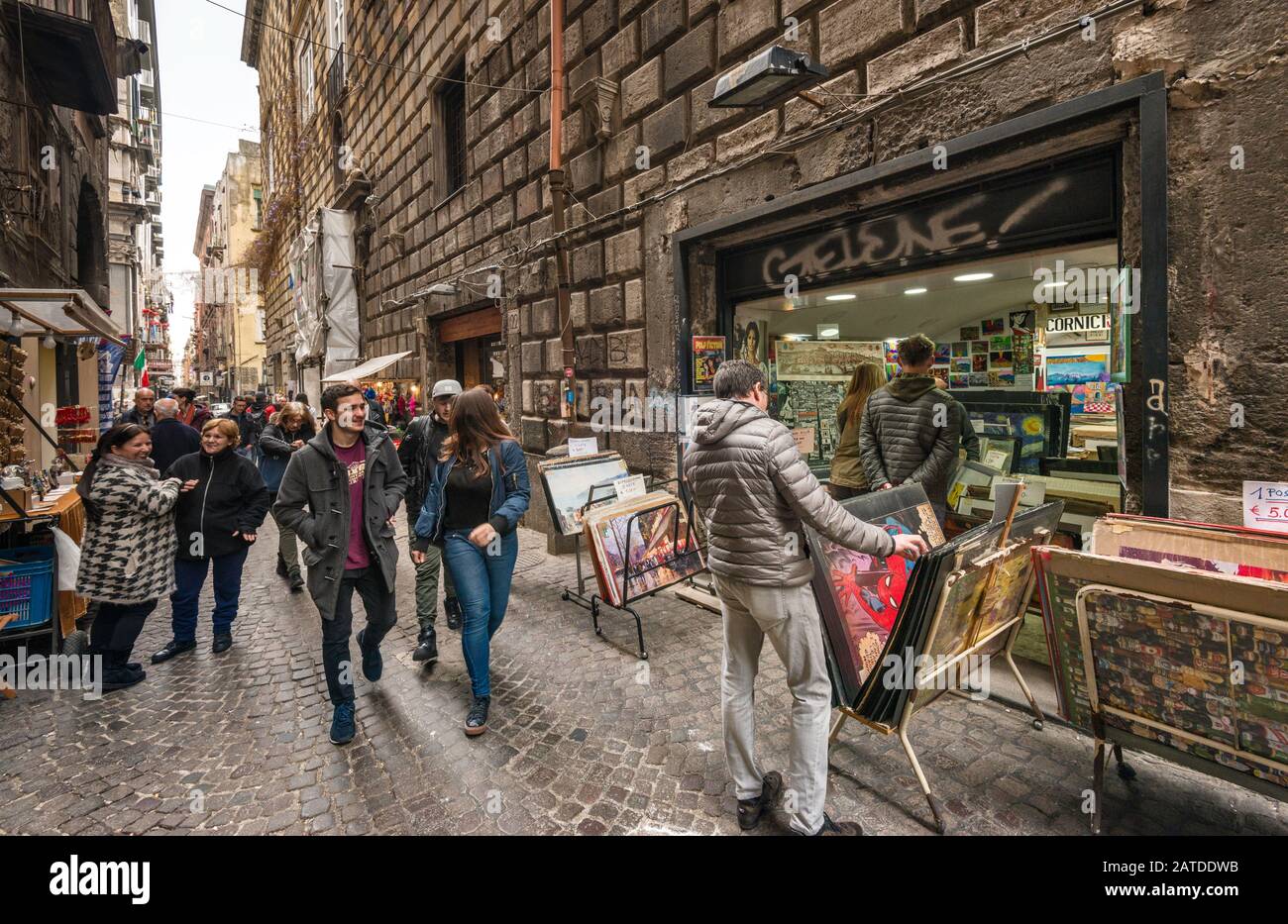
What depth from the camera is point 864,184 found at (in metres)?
4.25

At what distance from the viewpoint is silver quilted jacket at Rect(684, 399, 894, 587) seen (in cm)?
236

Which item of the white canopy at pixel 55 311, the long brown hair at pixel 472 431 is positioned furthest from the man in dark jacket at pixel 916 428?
the white canopy at pixel 55 311

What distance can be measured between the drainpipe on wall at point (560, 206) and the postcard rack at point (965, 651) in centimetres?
523

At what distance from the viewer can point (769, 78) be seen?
412cm

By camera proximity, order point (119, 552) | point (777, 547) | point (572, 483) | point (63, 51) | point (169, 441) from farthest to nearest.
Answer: point (63, 51), point (169, 441), point (572, 483), point (119, 552), point (777, 547)

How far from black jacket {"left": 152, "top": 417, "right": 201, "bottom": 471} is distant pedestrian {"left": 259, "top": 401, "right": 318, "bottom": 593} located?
28.7 inches

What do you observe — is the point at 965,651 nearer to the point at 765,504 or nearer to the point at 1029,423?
the point at 765,504

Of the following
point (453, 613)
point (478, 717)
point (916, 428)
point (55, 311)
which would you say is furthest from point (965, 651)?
point (55, 311)

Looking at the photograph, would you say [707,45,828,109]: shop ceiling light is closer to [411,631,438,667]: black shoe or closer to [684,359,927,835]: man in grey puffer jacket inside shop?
[684,359,927,835]: man in grey puffer jacket inside shop

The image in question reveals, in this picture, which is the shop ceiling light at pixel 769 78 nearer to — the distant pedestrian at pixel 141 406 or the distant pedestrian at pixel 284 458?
the distant pedestrian at pixel 284 458

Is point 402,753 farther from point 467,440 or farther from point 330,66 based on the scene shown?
point 330,66

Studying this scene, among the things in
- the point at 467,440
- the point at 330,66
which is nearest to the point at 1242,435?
the point at 467,440

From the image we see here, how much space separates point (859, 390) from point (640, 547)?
7.51 feet

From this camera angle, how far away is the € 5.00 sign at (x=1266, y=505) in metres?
2.72
